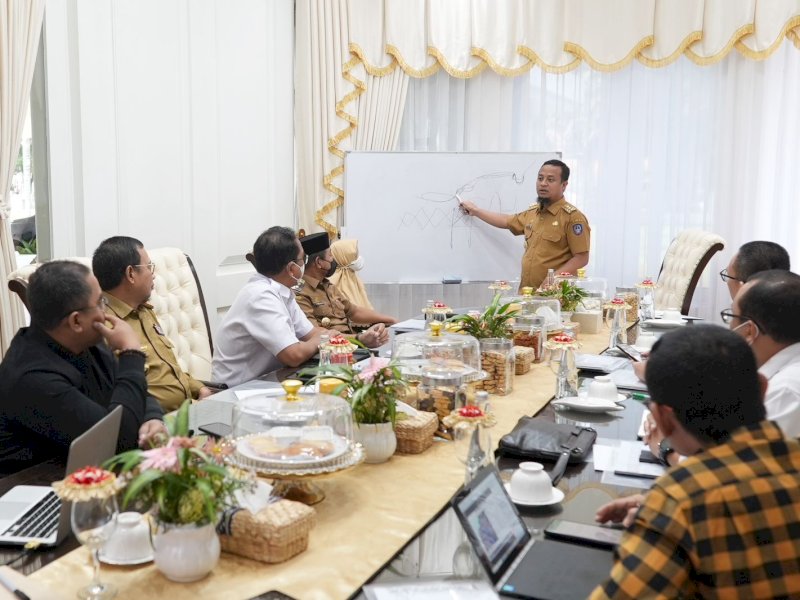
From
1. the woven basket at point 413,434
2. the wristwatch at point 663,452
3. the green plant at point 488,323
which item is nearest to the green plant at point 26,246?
the green plant at point 488,323

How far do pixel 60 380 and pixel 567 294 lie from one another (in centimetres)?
225

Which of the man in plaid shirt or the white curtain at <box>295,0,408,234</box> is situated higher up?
the white curtain at <box>295,0,408,234</box>

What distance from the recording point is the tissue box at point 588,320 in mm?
3506

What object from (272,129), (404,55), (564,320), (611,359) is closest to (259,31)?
(272,129)

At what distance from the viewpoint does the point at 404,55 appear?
5.22 metres

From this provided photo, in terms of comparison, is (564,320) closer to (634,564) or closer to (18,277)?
(18,277)

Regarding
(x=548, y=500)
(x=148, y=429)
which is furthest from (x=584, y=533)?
(x=148, y=429)

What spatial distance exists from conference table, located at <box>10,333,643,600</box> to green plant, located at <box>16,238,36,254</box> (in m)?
1.81

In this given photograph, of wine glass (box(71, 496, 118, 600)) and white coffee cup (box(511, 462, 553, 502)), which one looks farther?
white coffee cup (box(511, 462, 553, 502))

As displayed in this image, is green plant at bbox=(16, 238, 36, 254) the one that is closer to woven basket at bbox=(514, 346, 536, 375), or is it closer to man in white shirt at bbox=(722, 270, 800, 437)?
woven basket at bbox=(514, 346, 536, 375)

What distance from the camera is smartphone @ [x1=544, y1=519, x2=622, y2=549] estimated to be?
1352mm

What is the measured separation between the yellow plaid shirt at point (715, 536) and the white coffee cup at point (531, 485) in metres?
0.51

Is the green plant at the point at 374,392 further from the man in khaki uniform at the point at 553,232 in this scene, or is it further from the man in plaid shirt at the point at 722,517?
the man in khaki uniform at the point at 553,232

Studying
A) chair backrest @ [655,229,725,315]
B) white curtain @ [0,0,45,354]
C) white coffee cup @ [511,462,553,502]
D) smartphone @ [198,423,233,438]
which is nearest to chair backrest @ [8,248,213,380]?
white curtain @ [0,0,45,354]
